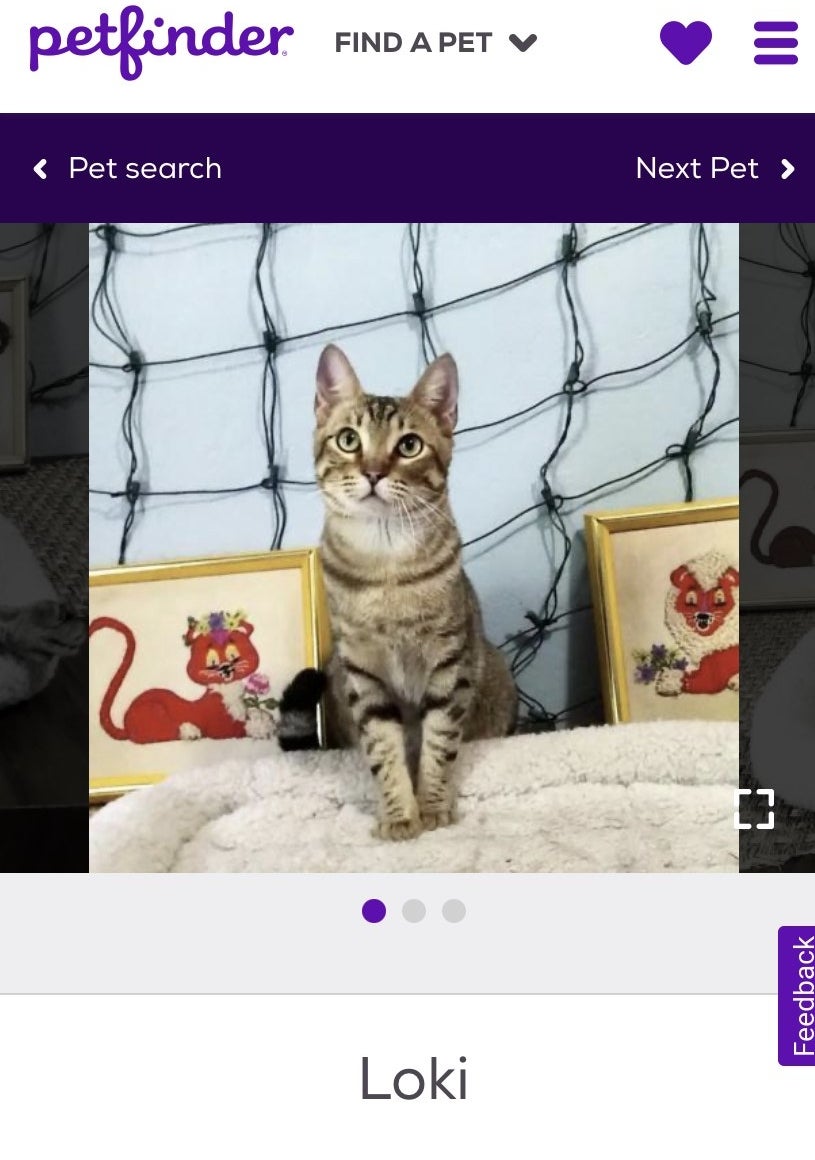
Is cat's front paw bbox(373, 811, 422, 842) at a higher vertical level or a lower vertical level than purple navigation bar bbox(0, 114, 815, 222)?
lower

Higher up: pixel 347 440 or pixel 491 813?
pixel 347 440

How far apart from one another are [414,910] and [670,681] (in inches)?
13.3

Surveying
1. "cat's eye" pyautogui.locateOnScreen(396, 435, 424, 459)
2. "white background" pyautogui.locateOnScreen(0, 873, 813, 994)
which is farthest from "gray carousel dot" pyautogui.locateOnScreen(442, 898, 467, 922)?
"cat's eye" pyautogui.locateOnScreen(396, 435, 424, 459)

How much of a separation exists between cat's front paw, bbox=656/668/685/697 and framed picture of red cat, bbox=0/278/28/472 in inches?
23.3

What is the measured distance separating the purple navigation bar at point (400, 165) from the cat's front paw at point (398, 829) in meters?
0.50

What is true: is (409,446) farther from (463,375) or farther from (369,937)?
(369,937)

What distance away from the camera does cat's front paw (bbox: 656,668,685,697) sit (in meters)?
0.81

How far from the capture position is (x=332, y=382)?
0.78 m
